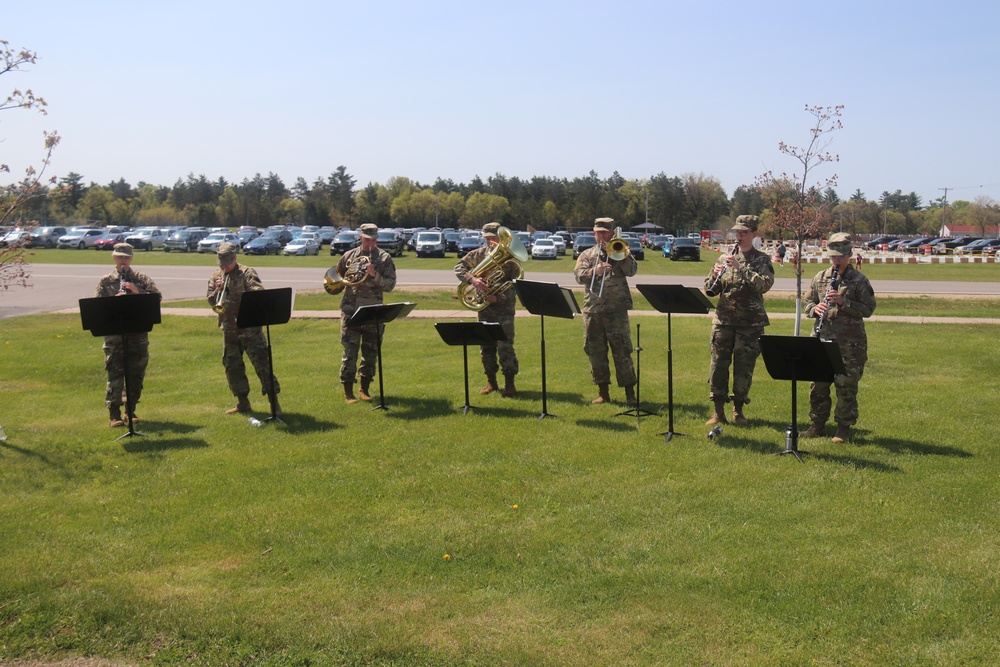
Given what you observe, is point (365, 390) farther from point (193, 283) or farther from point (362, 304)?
point (193, 283)

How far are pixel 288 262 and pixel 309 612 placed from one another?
1728 inches

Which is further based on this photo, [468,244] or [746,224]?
[468,244]

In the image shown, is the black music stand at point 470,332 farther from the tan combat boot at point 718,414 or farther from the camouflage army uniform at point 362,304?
the tan combat boot at point 718,414

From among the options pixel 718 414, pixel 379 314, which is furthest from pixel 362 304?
pixel 718 414

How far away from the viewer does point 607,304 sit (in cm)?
1049

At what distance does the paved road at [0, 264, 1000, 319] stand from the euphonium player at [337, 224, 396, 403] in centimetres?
1489

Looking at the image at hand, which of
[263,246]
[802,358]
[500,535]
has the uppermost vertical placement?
[263,246]

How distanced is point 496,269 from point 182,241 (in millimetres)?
55424

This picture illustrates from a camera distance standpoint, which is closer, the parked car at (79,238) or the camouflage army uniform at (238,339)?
the camouflage army uniform at (238,339)

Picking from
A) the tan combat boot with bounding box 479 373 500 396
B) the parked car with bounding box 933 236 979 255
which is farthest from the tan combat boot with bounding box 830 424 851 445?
the parked car with bounding box 933 236 979 255

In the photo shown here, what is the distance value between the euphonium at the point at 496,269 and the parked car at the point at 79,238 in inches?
2329

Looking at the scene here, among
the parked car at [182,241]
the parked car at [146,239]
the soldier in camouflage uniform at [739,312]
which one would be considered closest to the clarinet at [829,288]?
the soldier in camouflage uniform at [739,312]

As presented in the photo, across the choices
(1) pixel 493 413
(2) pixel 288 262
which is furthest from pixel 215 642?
(2) pixel 288 262

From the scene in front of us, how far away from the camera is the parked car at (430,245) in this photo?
53.1m
